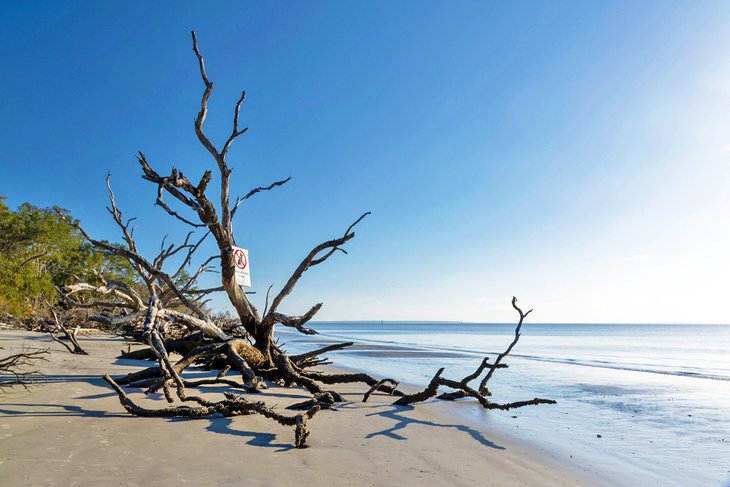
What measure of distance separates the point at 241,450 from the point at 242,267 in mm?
4191

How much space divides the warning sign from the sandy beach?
2530 mm

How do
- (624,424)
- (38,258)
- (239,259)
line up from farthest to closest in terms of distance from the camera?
(38,258)
(239,259)
(624,424)

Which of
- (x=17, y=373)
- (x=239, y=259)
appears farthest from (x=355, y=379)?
(x=17, y=373)

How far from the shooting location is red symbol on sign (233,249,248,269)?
7076 mm

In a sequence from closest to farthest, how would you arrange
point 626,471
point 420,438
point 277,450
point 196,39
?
point 277,450 → point 626,471 → point 420,438 → point 196,39

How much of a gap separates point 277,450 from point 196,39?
588 cm

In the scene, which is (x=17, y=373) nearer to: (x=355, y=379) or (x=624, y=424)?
(x=355, y=379)

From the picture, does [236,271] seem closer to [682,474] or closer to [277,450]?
[277,450]

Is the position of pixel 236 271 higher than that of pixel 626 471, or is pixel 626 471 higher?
pixel 236 271

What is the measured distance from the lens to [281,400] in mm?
5746

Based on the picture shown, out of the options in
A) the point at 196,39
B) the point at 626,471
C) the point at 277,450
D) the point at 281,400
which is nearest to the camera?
the point at 277,450

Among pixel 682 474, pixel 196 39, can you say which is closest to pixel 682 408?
pixel 682 474

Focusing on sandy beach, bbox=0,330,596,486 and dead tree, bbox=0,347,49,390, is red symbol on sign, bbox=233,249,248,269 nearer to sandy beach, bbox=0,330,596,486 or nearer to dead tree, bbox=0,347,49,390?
sandy beach, bbox=0,330,596,486

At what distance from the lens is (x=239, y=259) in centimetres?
715
